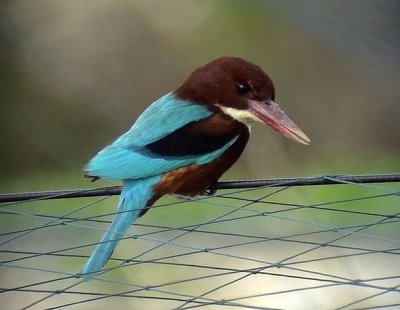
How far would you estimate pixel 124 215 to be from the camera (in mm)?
1823

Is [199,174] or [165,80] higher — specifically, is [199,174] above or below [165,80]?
below

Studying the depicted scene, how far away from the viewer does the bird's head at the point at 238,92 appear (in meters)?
2.03

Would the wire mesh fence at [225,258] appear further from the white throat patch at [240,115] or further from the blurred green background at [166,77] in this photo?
the white throat patch at [240,115]

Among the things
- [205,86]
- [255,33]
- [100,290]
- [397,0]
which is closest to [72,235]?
[100,290]

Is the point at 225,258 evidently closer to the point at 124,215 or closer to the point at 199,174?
the point at 199,174

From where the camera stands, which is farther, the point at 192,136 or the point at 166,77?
the point at 166,77

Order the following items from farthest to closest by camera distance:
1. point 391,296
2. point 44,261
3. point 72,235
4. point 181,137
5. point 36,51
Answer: point 36,51
point 72,235
point 44,261
point 391,296
point 181,137

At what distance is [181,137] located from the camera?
1.99 m

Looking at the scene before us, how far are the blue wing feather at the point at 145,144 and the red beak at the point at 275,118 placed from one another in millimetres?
82

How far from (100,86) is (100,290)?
119 centimetres

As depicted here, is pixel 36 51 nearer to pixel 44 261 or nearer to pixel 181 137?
pixel 44 261

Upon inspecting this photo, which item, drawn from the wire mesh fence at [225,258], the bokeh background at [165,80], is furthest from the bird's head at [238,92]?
the bokeh background at [165,80]

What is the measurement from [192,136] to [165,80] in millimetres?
2404

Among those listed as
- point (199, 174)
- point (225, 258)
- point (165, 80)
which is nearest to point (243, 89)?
point (199, 174)
